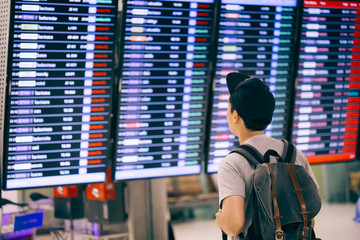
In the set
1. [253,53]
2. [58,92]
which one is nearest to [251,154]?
[58,92]

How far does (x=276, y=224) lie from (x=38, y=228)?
175 cm

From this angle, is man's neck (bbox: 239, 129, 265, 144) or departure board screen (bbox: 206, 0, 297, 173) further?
departure board screen (bbox: 206, 0, 297, 173)

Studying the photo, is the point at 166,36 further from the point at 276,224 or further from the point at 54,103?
the point at 276,224

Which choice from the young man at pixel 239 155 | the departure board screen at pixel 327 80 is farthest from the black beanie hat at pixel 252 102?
the departure board screen at pixel 327 80

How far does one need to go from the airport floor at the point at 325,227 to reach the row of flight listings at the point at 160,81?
1.51 ft

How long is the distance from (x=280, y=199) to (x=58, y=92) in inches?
60.8

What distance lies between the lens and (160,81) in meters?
3.43

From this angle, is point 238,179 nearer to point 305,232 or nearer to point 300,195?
point 300,195

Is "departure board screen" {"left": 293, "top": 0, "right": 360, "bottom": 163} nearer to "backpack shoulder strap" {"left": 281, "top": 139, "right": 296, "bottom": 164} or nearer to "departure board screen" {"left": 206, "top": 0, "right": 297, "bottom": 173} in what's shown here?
"departure board screen" {"left": 206, "top": 0, "right": 297, "bottom": 173}

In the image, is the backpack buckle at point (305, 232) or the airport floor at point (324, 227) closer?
the backpack buckle at point (305, 232)

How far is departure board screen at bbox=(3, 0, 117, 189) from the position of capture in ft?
9.89

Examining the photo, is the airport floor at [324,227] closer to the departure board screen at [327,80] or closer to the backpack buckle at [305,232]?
the departure board screen at [327,80]

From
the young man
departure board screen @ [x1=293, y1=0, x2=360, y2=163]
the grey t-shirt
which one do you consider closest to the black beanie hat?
the young man

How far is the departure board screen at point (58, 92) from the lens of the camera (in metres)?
3.02
